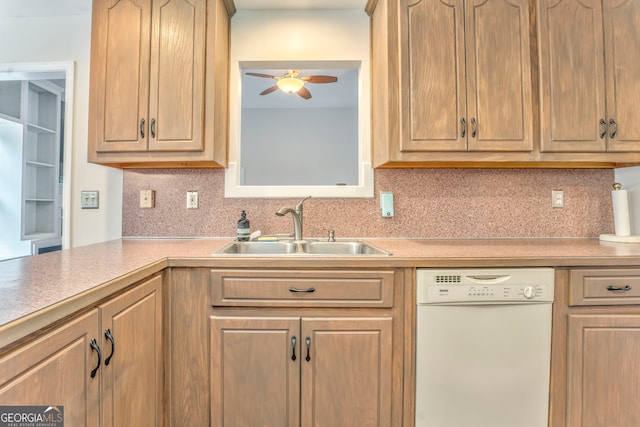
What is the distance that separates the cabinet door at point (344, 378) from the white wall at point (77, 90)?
1.43m

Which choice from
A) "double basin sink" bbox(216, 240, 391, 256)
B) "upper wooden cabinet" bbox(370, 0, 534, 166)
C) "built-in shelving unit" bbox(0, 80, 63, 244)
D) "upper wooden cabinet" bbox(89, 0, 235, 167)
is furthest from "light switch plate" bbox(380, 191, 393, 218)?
"built-in shelving unit" bbox(0, 80, 63, 244)

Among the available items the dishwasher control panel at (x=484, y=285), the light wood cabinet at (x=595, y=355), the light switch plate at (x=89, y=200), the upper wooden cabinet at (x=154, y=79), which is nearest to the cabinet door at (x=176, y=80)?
the upper wooden cabinet at (x=154, y=79)

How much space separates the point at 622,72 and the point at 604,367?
1417 mm

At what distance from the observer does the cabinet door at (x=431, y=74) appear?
1573 mm

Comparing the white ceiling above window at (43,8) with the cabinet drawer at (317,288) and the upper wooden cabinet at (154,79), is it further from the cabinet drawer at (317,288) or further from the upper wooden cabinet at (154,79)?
the cabinet drawer at (317,288)

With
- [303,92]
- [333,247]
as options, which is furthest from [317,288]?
[303,92]

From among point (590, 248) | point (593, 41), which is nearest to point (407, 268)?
point (590, 248)

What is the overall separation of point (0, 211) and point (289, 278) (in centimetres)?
341

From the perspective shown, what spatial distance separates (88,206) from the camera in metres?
1.94

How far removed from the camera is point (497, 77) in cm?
158

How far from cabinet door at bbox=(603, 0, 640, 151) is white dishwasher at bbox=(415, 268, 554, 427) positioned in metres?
0.93

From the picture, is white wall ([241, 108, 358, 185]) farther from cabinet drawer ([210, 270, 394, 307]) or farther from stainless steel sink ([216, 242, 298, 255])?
cabinet drawer ([210, 270, 394, 307])

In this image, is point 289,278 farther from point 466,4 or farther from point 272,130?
point 272,130

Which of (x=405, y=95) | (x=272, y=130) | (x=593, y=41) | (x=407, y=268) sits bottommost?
(x=407, y=268)
